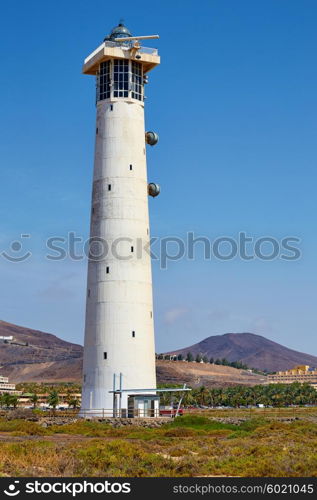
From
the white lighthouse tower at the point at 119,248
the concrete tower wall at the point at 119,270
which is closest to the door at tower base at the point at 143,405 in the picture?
the white lighthouse tower at the point at 119,248

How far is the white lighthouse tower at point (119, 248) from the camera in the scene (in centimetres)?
5478

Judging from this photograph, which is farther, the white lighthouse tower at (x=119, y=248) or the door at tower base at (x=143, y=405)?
the white lighthouse tower at (x=119, y=248)

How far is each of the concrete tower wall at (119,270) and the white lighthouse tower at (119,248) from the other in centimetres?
6

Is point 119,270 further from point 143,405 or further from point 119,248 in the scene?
point 143,405

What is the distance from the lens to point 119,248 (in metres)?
55.7

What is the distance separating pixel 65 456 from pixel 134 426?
22.7 metres

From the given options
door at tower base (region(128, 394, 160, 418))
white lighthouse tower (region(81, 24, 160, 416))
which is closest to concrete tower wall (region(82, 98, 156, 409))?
white lighthouse tower (region(81, 24, 160, 416))

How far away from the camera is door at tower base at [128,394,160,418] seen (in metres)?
54.6

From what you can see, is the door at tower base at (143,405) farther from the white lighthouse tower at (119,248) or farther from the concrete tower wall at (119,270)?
the concrete tower wall at (119,270)

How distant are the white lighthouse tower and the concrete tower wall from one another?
0.06 metres

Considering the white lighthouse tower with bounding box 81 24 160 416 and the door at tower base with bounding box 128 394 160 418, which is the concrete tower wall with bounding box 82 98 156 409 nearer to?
the white lighthouse tower with bounding box 81 24 160 416

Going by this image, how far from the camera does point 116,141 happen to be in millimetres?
57344
